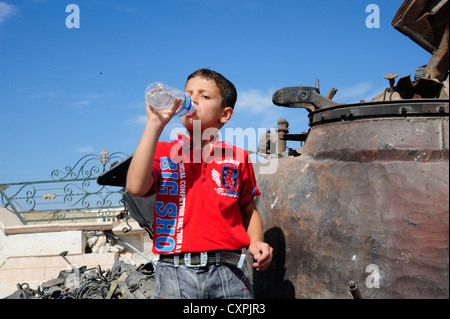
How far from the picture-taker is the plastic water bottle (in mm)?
1699

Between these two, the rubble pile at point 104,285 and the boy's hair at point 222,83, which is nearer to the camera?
the boy's hair at point 222,83

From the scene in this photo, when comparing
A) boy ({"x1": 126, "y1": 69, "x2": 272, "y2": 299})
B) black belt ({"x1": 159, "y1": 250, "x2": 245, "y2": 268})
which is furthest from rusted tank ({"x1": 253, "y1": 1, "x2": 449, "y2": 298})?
black belt ({"x1": 159, "y1": 250, "x2": 245, "y2": 268})

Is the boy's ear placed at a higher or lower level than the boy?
higher

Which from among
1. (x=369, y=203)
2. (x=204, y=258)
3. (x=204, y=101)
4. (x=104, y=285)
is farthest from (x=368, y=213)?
(x=104, y=285)

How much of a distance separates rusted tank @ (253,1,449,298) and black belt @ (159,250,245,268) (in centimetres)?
40

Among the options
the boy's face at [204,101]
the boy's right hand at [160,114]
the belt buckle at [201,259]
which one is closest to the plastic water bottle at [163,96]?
the boy's right hand at [160,114]

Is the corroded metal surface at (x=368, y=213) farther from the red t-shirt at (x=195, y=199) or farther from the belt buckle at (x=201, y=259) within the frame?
the belt buckle at (x=201, y=259)

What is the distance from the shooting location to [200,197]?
6.07 ft

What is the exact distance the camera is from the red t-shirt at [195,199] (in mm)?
1791

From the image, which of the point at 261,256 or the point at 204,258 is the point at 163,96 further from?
the point at 261,256

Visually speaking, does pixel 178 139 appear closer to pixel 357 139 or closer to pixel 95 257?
pixel 357 139

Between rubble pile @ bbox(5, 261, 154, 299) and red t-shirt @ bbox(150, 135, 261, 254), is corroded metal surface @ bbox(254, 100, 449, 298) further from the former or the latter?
rubble pile @ bbox(5, 261, 154, 299)

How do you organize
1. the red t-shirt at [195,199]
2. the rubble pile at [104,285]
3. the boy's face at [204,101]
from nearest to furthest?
1. the red t-shirt at [195,199]
2. the boy's face at [204,101]
3. the rubble pile at [104,285]

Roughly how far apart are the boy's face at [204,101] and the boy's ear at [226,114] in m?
0.05
